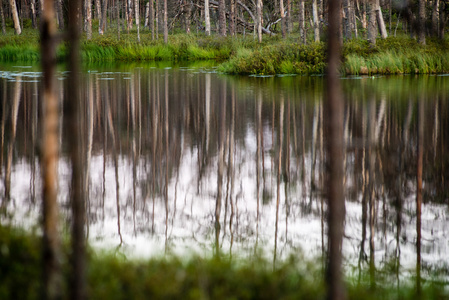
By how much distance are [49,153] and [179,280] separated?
3.30ft

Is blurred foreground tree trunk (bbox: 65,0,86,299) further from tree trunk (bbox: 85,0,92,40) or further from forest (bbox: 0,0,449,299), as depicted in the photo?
tree trunk (bbox: 85,0,92,40)

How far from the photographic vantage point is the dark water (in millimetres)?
4305

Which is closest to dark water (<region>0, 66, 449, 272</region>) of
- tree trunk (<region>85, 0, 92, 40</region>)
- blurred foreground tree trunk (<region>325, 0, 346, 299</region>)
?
blurred foreground tree trunk (<region>325, 0, 346, 299</region>)

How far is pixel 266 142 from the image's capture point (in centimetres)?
825

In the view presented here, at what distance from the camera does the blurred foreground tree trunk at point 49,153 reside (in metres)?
1.96

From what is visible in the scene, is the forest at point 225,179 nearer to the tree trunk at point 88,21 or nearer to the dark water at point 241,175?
the dark water at point 241,175

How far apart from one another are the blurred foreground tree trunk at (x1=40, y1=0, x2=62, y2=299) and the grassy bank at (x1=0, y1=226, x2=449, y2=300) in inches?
17.7

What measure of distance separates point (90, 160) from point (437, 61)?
54.5 ft

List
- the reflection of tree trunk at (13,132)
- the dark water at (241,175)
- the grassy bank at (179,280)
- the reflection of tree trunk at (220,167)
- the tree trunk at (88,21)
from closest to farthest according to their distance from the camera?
the grassy bank at (179,280) → the dark water at (241,175) → the reflection of tree trunk at (220,167) → the reflection of tree trunk at (13,132) → the tree trunk at (88,21)

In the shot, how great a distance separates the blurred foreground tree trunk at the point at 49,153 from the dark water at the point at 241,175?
177 centimetres

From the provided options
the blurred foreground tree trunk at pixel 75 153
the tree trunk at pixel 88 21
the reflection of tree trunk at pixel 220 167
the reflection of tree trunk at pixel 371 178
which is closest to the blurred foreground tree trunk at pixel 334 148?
the blurred foreground tree trunk at pixel 75 153

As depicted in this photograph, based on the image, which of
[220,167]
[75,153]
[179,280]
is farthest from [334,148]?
[220,167]

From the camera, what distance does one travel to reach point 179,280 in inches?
107

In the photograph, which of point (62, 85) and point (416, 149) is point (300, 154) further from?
point (62, 85)
